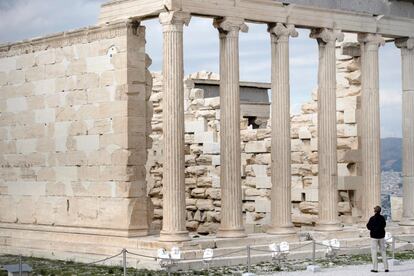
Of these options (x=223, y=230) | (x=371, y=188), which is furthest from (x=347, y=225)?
(x=223, y=230)

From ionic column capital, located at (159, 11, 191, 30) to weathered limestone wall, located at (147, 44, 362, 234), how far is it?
9215 millimetres

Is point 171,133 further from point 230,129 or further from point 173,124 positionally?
point 230,129

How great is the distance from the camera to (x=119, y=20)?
86.2 feet

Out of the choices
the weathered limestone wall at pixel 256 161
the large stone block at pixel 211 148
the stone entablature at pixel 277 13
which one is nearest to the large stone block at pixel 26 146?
the stone entablature at pixel 277 13

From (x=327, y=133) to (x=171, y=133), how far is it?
17.8 ft

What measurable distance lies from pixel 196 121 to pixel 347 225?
677cm

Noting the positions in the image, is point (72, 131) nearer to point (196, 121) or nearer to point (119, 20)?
point (119, 20)

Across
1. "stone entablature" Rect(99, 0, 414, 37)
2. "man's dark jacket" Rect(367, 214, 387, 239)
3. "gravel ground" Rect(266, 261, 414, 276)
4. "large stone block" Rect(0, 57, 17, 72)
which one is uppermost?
"stone entablature" Rect(99, 0, 414, 37)

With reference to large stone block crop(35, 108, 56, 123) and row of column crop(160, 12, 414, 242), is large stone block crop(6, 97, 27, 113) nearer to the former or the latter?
large stone block crop(35, 108, 56, 123)

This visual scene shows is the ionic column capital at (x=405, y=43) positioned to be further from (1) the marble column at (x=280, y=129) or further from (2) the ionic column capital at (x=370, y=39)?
(1) the marble column at (x=280, y=129)

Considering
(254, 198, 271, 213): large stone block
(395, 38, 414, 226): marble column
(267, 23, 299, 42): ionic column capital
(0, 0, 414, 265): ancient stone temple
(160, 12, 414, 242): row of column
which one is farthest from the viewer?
(254, 198, 271, 213): large stone block

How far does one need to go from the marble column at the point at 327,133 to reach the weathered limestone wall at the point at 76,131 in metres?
4.87

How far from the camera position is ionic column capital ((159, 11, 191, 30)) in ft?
80.2

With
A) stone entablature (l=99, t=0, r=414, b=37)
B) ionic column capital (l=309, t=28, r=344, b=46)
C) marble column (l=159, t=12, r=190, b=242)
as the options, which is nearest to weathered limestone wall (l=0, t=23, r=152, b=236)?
stone entablature (l=99, t=0, r=414, b=37)
